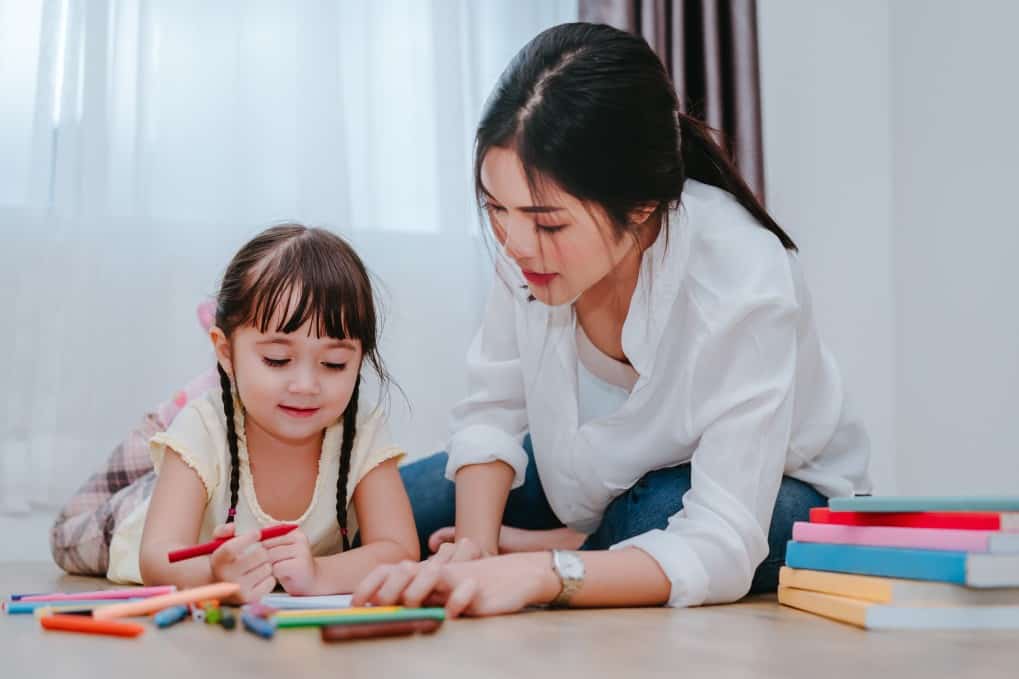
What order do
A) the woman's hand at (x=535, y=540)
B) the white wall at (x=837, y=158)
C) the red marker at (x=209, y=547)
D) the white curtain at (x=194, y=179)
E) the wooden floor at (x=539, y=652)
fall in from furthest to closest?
the white wall at (x=837, y=158) < the white curtain at (x=194, y=179) < the woman's hand at (x=535, y=540) < the red marker at (x=209, y=547) < the wooden floor at (x=539, y=652)

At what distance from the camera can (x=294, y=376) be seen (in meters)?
1.36

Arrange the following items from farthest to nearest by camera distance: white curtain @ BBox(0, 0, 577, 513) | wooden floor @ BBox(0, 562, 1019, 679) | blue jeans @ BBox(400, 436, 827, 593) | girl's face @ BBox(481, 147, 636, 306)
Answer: white curtain @ BBox(0, 0, 577, 513)
blue jeans @ BBox(400, 436, 827, 593)
girl's face @ BBox(481, 147, 636, 306)
wooden floor @ BBox(0, 562, 1019, 679)

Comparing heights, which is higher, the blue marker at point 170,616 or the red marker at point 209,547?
the red marker at point 209,547

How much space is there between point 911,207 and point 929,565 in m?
1.85

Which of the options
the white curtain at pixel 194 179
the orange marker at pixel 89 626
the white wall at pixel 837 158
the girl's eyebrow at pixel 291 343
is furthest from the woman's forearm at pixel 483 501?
the white wall at pixel 837 158

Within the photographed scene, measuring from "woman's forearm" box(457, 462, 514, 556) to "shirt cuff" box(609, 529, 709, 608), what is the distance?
0.30 m

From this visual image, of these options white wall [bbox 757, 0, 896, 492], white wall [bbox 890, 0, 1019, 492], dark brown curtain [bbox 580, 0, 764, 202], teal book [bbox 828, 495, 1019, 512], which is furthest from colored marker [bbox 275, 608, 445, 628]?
white wall [bbox 757, 0, 896, 492]

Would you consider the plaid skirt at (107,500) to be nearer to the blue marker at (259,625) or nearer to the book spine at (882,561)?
the blue marker at (259,625)

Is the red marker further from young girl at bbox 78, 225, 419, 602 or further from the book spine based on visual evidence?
the book spine

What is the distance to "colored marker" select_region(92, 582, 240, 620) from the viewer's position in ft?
2.90

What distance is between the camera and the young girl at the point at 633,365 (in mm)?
1081

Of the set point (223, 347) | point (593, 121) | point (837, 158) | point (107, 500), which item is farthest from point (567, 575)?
point (837, 158)

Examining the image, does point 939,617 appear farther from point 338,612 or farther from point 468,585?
point 338,612

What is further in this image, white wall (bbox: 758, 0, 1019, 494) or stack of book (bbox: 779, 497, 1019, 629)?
white wall (bbox: 758, 0, 1019, 494)
